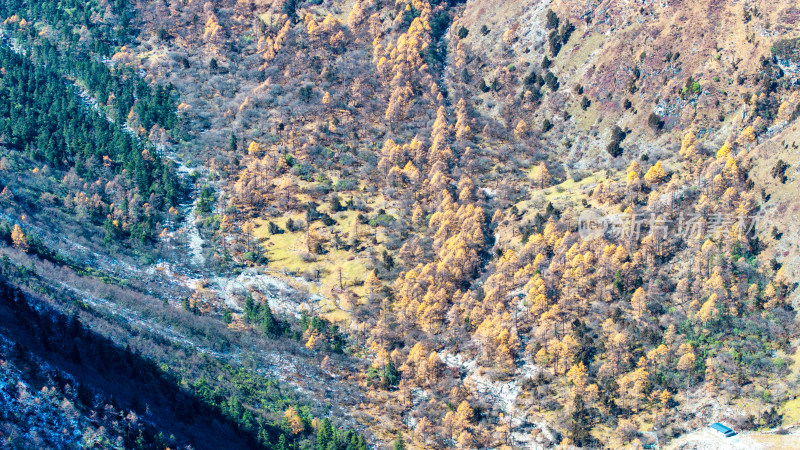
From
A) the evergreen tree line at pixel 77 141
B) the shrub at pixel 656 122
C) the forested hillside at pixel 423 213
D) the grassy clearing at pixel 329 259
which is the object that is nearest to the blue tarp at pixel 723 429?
the forested hillside at pixel 423 213

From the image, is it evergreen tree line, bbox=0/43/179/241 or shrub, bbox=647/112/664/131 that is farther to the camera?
evergreen tree line, bbox=0/43/179/241

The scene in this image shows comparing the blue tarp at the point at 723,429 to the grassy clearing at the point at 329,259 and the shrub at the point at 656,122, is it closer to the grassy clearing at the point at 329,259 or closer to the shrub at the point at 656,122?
the grassy clearing at the point at 329,259

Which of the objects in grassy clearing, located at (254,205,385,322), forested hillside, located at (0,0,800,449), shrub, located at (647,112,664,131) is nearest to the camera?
forested hillside, located at (0,0,800,449)

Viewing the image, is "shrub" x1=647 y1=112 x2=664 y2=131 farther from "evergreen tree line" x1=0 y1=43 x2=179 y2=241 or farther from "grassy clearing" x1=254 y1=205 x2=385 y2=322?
"evergreen tree line" x1=0 y1=43 x2=179 y2=241

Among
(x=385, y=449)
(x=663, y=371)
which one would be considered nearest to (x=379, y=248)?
(x=385, y=449)

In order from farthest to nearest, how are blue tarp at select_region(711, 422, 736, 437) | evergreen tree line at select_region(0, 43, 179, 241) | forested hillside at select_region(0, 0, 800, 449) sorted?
evergreen tree line at select_region(0, 43, 179, 241) → forested hillside at select_region(0, 0, 800, 449) → blue tarp at select_region(711, 422, 736, 437)

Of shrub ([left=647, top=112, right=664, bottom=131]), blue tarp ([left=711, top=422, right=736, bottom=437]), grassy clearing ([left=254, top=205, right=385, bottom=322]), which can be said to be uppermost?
shrub ([left=647, top=112, right=664, bottom=131])

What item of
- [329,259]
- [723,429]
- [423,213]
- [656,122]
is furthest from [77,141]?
[723,429]

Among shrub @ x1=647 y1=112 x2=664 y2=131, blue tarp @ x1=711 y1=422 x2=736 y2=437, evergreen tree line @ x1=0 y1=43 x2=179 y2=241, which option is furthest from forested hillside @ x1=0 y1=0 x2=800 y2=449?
blue tarp @ x1=711 y1=422 x2=736 y2=437
